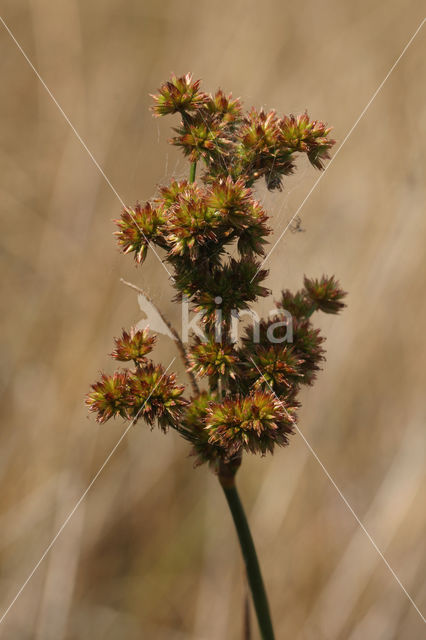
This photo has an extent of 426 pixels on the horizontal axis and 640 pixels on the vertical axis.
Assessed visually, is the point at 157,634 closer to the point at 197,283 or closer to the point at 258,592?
the point at 258,592

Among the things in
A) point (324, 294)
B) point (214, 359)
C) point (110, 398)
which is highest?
point (324, 294)

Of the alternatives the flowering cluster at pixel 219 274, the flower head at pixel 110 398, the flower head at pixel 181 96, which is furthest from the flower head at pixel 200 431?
the flower head at pixel 181 96

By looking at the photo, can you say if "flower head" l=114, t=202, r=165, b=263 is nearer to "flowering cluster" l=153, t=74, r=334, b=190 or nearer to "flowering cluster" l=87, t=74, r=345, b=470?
"flowering cluster" l=87, t=74, r=345, b=470

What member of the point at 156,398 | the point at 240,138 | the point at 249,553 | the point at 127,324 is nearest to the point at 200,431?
the point at 156,398

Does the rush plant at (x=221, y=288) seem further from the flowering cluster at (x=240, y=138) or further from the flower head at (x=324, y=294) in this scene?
the flower head at (x=324, y=294)

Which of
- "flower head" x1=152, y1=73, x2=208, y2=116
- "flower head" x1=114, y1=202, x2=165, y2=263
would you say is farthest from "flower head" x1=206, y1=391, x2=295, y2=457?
"flower head" x1=152, y1=73, x2=208, y2=116

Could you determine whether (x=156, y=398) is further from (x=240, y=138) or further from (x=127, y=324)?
(x=127, y=324)
